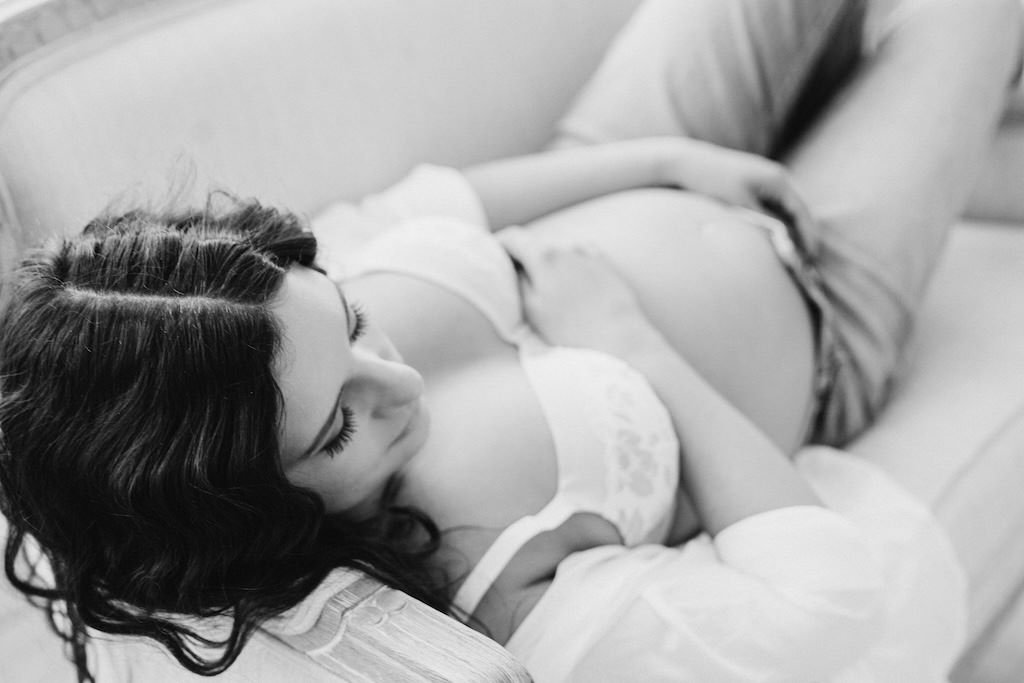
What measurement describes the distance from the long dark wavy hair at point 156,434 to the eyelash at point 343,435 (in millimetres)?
35

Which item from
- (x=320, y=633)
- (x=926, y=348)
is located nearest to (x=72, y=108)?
(x=320, y=633)

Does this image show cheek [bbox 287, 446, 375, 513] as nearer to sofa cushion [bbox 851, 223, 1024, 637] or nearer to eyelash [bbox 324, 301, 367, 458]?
eyelash [bbox 324, 301, 367, 458]

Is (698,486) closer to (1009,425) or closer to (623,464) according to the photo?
(623,464)

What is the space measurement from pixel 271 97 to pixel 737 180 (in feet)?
1.74

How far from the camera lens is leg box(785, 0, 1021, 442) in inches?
43.2

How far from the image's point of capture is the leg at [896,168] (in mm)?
1097

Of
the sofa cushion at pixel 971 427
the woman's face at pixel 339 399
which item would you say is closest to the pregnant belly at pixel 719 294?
the sofa cushion at pixel 971 427

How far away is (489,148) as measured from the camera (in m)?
1.29

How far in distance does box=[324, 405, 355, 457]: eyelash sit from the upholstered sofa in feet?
0.71

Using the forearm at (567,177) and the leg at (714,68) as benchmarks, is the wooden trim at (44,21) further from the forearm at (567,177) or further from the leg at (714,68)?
the leg at (714,68)

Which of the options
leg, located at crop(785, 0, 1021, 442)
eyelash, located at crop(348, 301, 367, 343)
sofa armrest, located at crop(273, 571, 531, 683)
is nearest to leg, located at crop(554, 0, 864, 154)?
leg, located at crop(785, 0, 1021, 442)

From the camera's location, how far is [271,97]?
1.07 meters

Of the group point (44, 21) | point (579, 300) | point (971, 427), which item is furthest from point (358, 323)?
point (971, 427)

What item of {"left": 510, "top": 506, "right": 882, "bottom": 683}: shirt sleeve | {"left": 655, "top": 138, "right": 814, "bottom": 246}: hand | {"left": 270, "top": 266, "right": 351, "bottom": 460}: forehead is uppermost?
{"left": 270, "top": 266, "right": 351, "bottom": 460}: forehead
